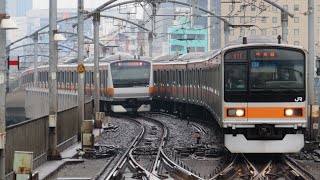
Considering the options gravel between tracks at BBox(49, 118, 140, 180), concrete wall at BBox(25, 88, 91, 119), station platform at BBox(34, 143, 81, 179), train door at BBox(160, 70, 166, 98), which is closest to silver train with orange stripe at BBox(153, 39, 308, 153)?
gravel between tracks at BBox(49, 118, 140, 180)

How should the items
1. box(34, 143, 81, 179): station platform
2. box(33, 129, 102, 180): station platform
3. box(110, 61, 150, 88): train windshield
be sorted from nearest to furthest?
box(33, 129, 102, 180): station platform → box(34, 143, 81, 179): station platform → box(110, 61, 150, 88): train windshield

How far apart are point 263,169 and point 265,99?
5.76 ft

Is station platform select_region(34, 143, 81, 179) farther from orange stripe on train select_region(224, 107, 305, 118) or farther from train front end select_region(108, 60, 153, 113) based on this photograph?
train front end select_region(108, 60, 153, 113)

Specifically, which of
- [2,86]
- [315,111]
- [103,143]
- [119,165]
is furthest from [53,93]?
[315,111]

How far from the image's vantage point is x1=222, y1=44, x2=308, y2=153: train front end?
1636cm

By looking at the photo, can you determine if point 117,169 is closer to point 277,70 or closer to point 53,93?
point 53,93

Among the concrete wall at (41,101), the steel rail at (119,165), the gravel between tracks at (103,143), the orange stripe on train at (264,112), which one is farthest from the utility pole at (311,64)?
the concrete wall at (41,101)

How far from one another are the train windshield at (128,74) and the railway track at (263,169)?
18278 millimetres

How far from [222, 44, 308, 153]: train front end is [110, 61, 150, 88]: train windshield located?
19.3 meters

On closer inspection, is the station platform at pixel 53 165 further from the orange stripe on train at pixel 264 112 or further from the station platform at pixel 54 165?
the orange stripe on train at pixel 264 112

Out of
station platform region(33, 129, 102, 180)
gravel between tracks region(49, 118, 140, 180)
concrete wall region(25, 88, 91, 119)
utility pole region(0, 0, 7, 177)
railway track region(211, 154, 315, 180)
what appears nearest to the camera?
utility pole region(0, 0, 7, 177)

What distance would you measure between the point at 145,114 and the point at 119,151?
1969 centimetres

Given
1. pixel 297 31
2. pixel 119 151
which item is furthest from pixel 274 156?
pixel 297 31

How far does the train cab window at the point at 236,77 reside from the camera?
1666 centimetres
